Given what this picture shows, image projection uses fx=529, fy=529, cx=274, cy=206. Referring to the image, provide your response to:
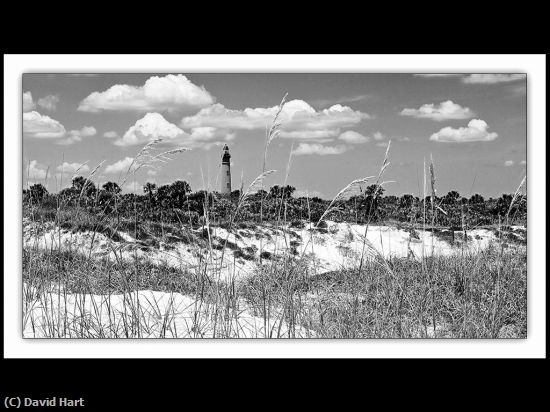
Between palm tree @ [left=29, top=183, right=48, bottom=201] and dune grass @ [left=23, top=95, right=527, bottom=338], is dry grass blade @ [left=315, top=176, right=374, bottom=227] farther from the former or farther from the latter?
palm tree @ [left=29, top=183, right=48, bottom=201]

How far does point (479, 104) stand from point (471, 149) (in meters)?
0.25

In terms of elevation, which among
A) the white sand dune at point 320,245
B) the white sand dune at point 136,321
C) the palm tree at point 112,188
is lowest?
the white sand dune at point 136,321

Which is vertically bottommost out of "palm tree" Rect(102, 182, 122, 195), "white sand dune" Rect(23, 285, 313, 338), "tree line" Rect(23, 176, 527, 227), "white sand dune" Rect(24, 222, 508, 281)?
"white sand dune" Rect(23, 285, 313, 338)

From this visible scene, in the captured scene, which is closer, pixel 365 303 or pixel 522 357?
pixel 522 357

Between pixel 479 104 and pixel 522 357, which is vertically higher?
pixel 479 104

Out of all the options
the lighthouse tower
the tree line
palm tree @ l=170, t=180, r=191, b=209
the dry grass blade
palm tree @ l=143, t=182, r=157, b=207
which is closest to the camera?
the dry grass blade

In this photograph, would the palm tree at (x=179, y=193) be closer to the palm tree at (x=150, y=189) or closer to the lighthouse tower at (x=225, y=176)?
the palm tree at (x=150, y=189)

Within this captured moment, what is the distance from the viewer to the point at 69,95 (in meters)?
2.86

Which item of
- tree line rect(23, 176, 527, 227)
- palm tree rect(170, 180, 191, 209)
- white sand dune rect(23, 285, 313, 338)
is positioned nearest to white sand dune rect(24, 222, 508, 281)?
tree line rect(23, 176, 527, 227)

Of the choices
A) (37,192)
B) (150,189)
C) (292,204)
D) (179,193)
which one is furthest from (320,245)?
Answer: (37,192)

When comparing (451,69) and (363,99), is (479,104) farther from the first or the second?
(363,99)

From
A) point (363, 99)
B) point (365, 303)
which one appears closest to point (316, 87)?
point (363, 99)

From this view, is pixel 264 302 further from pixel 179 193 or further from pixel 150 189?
pixel 179 193

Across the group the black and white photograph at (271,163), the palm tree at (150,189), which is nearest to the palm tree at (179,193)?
the palm tree at (150,189)
